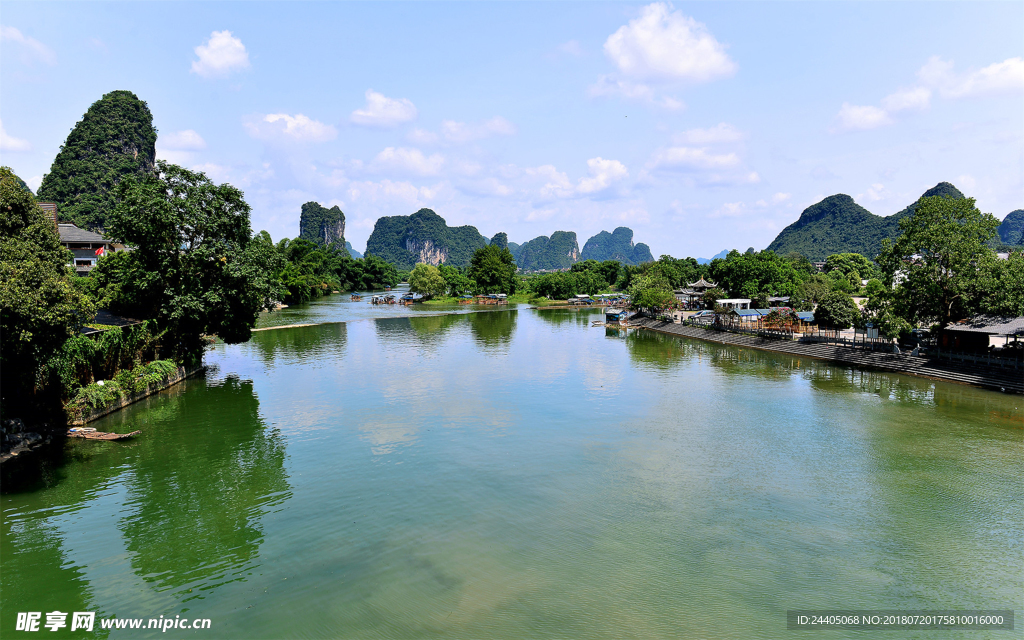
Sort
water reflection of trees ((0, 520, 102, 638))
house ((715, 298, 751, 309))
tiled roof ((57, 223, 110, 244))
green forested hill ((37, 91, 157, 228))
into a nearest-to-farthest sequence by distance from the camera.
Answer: water reflection of trees ((0, 520, 102, 638)) < tiled roof ((57, 223, 110, 244)) < house ((715, 298, 751, 309)) < green forested hill ((37, 91, 157, 228))

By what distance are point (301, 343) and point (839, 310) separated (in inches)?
1869

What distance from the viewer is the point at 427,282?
98.9 metres

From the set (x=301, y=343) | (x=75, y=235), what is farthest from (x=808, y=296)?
(x=75, y=235)

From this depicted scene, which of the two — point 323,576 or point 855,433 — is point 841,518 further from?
point 323,576

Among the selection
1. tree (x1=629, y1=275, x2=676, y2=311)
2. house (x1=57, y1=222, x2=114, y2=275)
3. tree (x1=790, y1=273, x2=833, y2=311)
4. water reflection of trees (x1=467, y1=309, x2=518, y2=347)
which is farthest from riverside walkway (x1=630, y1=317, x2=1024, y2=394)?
house (x1=57, y1=222, x2=114, y2=275)

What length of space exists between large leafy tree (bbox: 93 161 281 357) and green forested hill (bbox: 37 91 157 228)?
70642mm

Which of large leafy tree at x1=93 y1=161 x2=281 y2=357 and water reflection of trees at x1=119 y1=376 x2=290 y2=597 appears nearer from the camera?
water reflection of trees at x1=119 y1=376 x2=290 y2=597

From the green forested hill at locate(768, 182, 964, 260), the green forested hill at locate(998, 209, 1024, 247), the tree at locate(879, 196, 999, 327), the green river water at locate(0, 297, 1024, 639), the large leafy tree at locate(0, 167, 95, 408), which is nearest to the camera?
the green river water at locate(0, 297, 1024, 639)

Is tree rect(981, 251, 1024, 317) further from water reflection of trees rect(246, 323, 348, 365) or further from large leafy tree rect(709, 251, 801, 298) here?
water reflection of trees rect(246, 323, 348, 365)

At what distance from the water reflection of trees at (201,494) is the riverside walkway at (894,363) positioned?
113 ft

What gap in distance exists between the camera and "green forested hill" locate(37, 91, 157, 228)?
88562mm

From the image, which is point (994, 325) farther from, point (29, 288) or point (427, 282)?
point (427, 282)

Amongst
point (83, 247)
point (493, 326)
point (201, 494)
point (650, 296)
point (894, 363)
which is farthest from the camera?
point (650, 296)

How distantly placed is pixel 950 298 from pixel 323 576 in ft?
119
